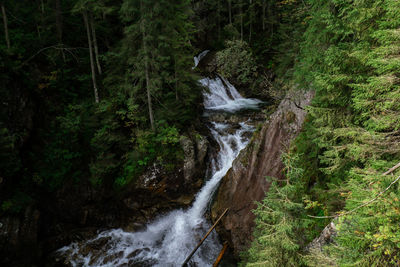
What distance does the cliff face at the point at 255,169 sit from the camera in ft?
26.0

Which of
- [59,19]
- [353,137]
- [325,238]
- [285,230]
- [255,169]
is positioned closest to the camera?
[285,230]

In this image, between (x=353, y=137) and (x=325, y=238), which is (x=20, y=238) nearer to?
(x=325, y=238)

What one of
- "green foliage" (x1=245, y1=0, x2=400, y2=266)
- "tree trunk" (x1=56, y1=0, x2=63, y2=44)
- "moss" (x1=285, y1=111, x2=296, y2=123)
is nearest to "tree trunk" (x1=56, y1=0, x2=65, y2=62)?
"tree trunk" (x1=56, y1=0, x2=63, y2=44)

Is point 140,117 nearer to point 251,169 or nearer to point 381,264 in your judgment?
point 251,169

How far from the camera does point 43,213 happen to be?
10.3 metres

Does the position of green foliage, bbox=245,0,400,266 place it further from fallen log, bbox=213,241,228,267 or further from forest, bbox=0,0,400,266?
fallen log, bbox=213,241,228,267

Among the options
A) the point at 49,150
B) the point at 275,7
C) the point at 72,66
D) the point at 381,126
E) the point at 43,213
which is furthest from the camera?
the point at 275,7

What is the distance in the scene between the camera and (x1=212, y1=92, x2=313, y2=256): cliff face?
794 centimetres

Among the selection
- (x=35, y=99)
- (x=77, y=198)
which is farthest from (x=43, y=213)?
(x=35, y=99)

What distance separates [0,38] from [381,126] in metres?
16.5

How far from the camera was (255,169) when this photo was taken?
28.9 ft

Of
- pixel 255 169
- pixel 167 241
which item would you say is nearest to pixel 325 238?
pixel 255 169

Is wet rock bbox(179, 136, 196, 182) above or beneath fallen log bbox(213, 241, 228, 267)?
above

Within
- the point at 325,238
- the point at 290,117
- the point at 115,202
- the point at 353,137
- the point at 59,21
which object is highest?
the point at 59,21
